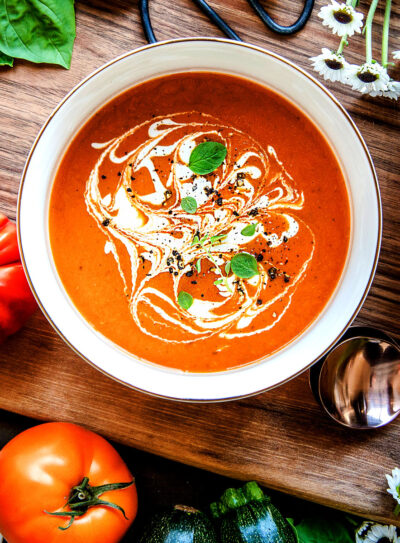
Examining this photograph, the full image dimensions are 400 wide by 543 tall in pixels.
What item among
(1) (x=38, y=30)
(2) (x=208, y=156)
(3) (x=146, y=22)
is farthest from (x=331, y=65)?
(1) (x=38, y=30)

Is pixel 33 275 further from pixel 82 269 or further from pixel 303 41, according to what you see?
pixel 303 41

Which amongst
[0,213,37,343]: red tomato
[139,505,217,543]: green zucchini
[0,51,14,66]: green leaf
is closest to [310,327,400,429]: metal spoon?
[139,505,217,543]: green zucchini

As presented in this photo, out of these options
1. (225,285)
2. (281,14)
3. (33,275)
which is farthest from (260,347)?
(281,14)

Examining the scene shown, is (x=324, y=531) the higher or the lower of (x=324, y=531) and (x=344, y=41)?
the lower

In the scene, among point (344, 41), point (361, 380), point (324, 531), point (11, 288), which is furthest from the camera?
point (324, 531)

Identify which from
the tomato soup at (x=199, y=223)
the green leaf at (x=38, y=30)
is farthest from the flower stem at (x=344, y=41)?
the green leaf at (x=38, y=30)

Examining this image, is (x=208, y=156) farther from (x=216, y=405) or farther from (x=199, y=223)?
(x=216, y=405)

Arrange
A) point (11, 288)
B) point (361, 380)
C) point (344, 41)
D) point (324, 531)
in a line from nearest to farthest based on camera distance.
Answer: point (344, 41)
point (11, 288)
point (361, 380)
point (324, 531)
